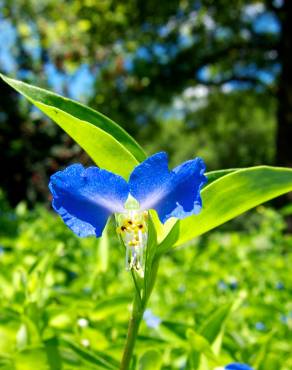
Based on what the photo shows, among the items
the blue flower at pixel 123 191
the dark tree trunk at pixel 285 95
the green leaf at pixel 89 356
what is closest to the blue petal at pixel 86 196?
the blue flower at pixel 123 191

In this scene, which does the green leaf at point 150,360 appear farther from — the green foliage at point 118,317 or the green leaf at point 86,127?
the green leaf at point 86,127

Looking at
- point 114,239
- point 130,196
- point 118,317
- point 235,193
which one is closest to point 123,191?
point 130,196

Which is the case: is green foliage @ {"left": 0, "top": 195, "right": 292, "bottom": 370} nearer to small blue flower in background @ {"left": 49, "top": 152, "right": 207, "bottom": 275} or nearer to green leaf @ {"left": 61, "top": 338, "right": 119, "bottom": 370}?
green leaf @ {"left": 61, "top": 338, "right": 119, "bottom": 370}

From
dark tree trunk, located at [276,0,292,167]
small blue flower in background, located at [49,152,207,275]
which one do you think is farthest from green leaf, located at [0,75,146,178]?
dark tree trunk, located at [276,0,292,167]

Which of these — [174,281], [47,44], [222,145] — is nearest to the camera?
[174,281]

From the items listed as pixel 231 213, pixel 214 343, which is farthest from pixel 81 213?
pixel 214 343

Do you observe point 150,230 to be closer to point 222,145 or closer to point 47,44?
point 47,44
